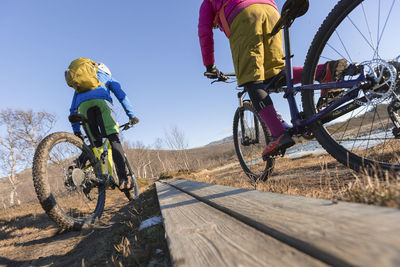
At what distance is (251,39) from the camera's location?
1746 mm

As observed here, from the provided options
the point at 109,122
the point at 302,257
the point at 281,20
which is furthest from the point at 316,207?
the point at 109,122

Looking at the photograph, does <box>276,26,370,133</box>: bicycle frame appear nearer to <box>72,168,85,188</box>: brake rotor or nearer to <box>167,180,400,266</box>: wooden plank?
<box>167,180,400,266</box>: wooden plank

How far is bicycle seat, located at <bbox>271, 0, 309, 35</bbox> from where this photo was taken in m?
1.56

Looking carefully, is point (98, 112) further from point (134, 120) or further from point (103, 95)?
point (134, 120)

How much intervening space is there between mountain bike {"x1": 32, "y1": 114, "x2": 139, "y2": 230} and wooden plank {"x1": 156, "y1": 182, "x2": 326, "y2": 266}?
1935 mm

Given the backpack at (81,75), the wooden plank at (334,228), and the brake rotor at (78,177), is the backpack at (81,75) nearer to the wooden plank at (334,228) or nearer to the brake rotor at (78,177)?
the brake rotor at (78,177)

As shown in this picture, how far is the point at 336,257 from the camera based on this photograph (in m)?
0.38

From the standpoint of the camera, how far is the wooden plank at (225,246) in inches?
18.3

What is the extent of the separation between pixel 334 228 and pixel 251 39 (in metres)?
1.68

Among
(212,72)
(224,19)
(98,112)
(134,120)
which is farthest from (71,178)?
(224,19)

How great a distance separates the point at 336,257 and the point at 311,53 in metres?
1.63

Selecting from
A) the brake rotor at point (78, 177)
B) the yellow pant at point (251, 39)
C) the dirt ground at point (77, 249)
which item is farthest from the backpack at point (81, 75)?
the yellow pant at point (251, 39)

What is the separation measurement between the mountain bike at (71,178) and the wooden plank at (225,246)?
193 cm

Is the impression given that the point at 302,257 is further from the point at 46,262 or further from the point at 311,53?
the point at 46,262
